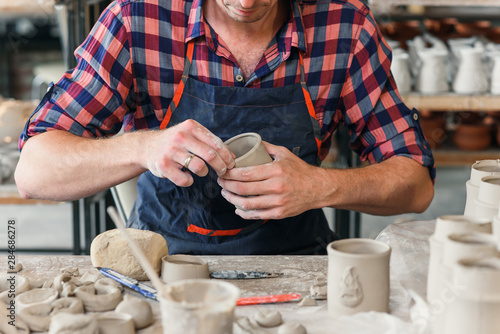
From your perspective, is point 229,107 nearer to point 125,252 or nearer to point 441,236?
point 125,252

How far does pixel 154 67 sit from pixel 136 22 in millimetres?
112

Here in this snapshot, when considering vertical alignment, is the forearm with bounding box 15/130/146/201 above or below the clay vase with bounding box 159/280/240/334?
above

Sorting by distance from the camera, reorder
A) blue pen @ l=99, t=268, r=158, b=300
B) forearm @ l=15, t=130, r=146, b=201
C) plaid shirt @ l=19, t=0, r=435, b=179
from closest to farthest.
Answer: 1. blue pen @ l=99, t=268, r=158, b=300
2. forearm @ l=15, t=130, r=146, b=201
3. plaid shirt @ l=19, t=0, r=435, b=179

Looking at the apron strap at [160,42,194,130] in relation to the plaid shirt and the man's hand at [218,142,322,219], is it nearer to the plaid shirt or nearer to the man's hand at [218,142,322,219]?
the plaid shirt

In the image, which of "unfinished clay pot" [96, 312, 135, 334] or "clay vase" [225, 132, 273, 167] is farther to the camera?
→ "clay vase" [225, 132, 273, 167]

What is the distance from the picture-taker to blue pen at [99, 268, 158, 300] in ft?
3.32

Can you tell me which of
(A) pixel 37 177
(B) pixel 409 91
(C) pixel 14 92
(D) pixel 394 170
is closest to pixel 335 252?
(D) pixel 394 170

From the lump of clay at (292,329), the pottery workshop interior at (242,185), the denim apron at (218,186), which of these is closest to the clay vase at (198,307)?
the pottery workshop interior at (242,185)

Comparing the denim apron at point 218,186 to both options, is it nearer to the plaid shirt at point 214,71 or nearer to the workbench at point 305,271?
the plaid shirt at point 214,71

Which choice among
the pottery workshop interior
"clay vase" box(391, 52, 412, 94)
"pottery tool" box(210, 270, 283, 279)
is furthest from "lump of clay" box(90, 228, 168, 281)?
"clay vase" box(391, 52, 412, 94)

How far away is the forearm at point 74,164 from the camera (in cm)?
126

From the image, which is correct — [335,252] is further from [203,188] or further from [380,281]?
[203,188]

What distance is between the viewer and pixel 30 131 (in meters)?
1.37

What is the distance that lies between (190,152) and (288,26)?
1.71ft
